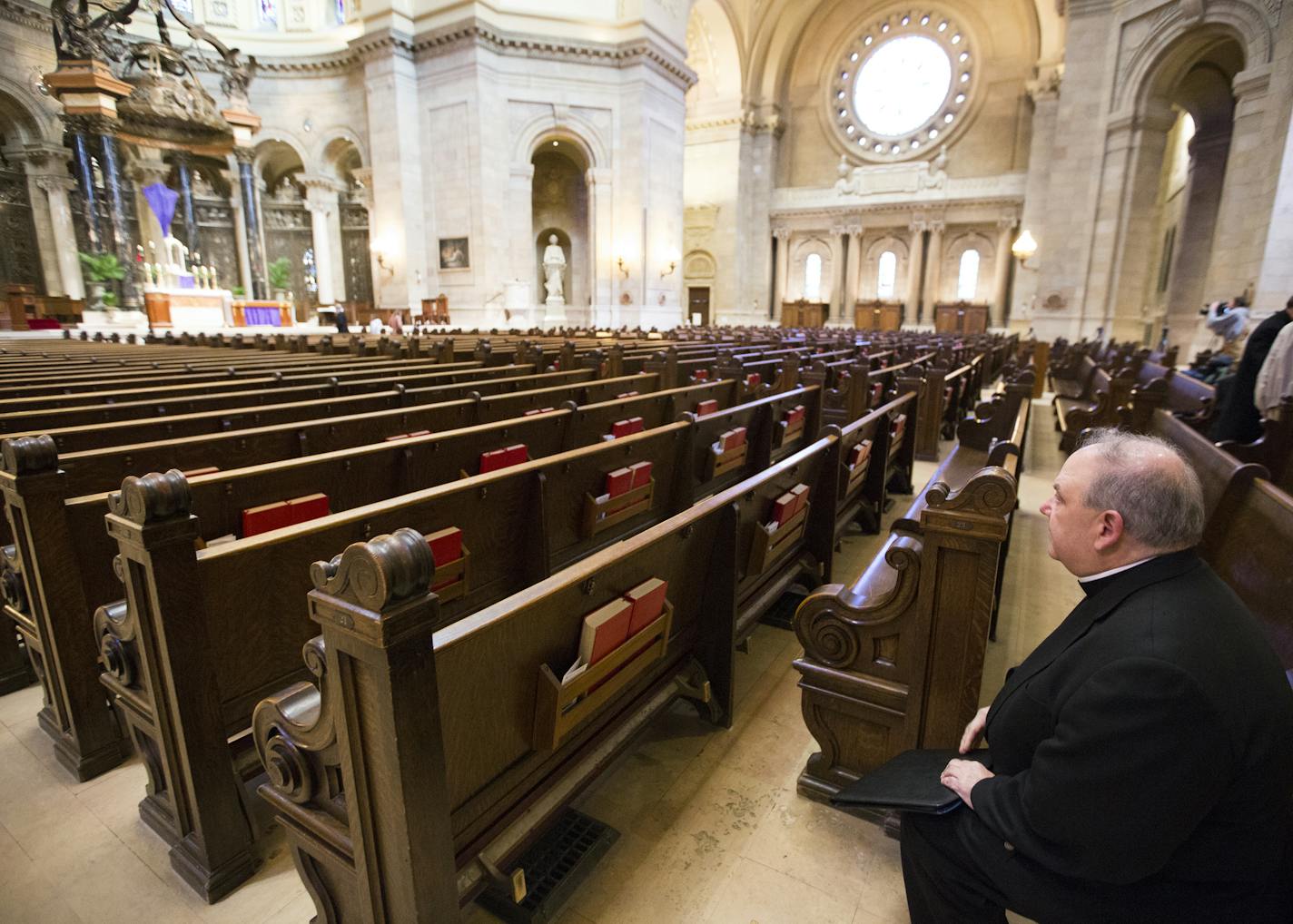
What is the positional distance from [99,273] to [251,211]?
14.7 feet

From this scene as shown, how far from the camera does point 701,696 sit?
2.24 metres

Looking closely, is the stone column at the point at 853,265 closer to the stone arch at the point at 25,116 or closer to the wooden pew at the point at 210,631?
the stone arch at the point at 25,116

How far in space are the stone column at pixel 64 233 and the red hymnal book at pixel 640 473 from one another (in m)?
20.1

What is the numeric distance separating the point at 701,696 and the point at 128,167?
23084mm

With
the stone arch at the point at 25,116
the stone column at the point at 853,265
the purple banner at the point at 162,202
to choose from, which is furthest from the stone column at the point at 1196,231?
the stone arch at the point at 25,116

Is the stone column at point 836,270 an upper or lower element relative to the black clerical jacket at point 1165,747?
upper

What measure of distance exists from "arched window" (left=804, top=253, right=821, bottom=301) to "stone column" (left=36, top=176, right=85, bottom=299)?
22.0 metres

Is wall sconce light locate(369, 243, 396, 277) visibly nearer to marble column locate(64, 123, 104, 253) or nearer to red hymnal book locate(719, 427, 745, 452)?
marble column locate(64, 123, 104, 253)

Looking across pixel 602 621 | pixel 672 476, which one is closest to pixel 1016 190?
pixel 672 476

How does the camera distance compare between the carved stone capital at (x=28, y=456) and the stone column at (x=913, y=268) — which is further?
the stone column at (x=913, y=268)

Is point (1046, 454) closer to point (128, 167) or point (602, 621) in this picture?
point (602, 621)

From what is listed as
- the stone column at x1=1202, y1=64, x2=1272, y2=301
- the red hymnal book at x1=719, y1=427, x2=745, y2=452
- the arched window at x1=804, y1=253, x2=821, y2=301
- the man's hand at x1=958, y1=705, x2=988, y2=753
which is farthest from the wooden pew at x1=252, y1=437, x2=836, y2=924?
the arched window at x1=804, y1=253, x2=821, y2=301

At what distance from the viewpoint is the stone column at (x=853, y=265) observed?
78.6 ft

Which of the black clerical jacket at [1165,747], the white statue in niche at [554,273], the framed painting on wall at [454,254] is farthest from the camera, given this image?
the white statue in niche at [554,273]
